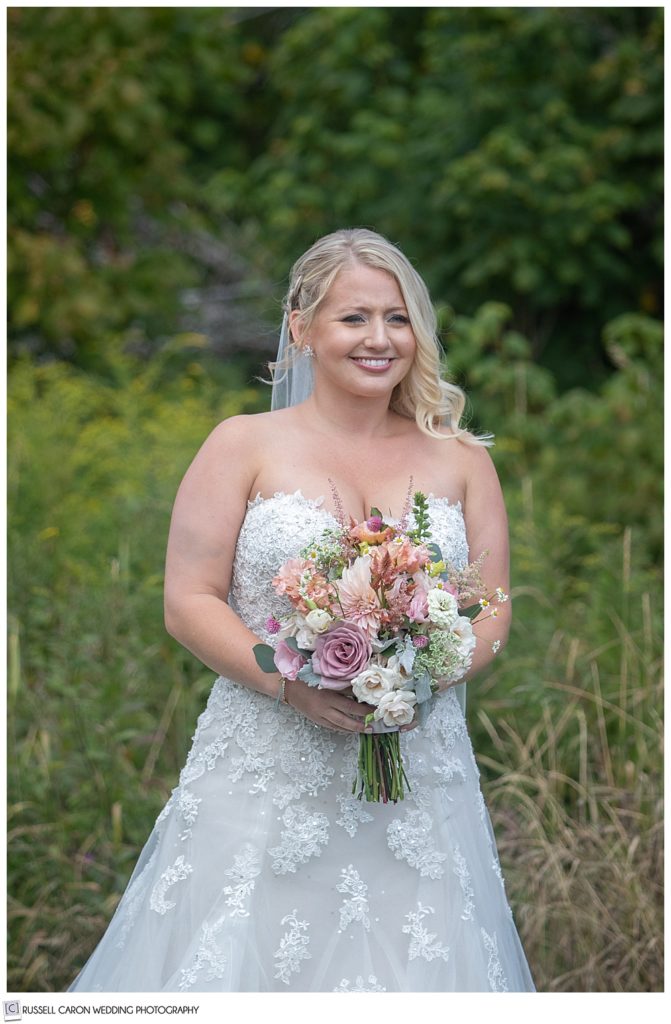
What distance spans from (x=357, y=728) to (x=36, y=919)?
199 centimetres

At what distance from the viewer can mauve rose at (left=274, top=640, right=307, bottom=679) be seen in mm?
2570

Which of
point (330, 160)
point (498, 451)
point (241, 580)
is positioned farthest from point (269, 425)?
point (330, 160)

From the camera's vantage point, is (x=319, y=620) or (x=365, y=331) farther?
(x=365, y=331)

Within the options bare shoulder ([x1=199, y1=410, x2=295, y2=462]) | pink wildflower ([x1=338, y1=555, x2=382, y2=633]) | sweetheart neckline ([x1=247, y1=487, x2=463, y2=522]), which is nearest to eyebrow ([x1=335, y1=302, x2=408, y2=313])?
bare shoulder ([x1=199, y1=410, x2=295, y2=462])

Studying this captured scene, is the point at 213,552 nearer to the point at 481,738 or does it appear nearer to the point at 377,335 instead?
the point at 377,335

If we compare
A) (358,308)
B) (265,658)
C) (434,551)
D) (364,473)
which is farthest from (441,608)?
(358,308)

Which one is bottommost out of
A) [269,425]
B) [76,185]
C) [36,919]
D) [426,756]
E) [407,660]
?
[36,919]

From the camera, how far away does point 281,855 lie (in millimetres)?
2910

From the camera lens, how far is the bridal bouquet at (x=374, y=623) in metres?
2.51

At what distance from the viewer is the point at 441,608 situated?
2.54 meters

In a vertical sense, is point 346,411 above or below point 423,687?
above

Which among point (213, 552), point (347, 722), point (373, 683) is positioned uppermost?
point (213, 552)

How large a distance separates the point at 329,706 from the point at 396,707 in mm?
226
